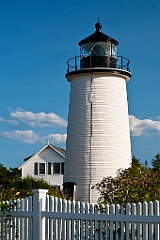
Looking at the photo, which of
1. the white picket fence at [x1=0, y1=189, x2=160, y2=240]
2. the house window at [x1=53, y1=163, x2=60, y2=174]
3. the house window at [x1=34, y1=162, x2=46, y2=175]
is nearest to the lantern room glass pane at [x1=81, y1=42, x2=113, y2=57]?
the white picket fence at [x1=0, y1=189, x2=160, y2=240]

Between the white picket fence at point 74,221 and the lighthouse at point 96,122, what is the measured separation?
1342 centimetres

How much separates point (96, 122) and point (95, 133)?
496mm

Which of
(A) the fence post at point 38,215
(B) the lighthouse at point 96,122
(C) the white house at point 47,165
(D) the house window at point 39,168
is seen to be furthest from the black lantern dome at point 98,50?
(D) the house window at point 39,168

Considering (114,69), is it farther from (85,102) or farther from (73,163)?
(73,163)

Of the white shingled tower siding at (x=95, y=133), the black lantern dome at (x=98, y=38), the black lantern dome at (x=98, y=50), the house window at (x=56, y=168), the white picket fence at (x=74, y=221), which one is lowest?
the white picket fence at (x=74, y=221)

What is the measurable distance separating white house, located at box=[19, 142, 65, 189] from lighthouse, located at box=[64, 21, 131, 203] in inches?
633

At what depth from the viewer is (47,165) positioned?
41594 mm

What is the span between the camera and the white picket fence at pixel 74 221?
8.98 meters

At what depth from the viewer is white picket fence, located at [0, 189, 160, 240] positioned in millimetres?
8984

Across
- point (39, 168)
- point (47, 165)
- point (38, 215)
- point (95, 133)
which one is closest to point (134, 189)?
point (38, 215)

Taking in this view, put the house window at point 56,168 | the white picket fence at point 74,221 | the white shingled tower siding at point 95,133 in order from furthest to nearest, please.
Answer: the house window at point 56,168
the white shingled tower siding at point 95,133
the white picket fence at point 74,221

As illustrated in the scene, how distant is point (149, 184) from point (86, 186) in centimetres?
1296

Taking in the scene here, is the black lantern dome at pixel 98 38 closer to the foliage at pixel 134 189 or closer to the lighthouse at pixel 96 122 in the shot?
the lighthouse at pixel 96 122

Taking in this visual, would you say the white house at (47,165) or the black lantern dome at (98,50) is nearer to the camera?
the black lantern dome at (98,50)
